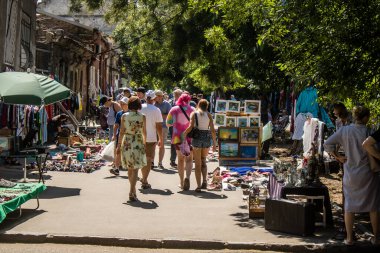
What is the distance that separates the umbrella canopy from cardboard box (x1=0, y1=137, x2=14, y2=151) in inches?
142

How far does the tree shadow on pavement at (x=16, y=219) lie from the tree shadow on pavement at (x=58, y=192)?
4.24 feet

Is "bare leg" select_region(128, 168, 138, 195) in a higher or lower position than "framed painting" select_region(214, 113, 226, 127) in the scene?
lower

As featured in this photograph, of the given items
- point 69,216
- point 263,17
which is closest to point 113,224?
point 69,216

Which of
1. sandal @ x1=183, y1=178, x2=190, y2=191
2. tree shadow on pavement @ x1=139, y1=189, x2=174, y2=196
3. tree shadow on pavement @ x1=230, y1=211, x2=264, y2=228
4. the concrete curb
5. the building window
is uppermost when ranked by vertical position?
the building window

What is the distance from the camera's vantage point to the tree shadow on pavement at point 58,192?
10741mm

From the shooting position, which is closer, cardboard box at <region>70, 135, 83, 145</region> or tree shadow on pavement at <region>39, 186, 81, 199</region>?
tree shadow on pavement at <region>39, 186, 81, 199</region>

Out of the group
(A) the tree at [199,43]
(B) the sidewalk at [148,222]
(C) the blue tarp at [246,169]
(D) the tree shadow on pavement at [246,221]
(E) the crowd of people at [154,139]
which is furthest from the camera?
(A) the tree at [199,43]

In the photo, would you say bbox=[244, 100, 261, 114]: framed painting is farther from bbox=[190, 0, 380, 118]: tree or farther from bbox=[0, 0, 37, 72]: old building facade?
bbox=[0, 0, 37, 72]: old building facade

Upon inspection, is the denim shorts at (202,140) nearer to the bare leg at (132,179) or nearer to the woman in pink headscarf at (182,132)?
the woman in pink headscarf at (182,132)

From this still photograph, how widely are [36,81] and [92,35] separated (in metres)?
19.2

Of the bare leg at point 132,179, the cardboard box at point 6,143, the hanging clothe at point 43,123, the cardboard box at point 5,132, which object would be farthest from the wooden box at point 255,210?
the hanging clothe at point 43,123

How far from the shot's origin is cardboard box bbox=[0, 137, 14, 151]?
14.8 metres

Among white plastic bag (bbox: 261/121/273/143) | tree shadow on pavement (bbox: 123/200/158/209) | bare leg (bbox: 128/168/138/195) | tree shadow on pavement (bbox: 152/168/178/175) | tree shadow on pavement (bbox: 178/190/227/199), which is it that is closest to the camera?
tree shadow on pavement (bbox: 123/200/158/209)

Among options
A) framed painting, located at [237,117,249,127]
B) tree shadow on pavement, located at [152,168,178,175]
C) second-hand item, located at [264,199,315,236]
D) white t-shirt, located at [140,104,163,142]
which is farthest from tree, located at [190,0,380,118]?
framed painting, located at [237,117,249,127]
